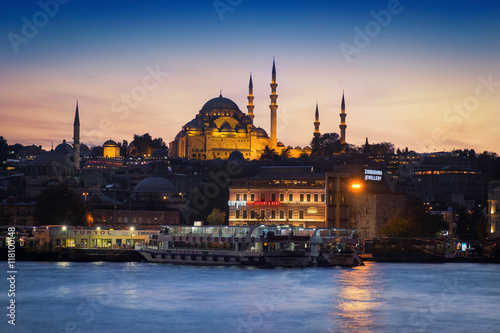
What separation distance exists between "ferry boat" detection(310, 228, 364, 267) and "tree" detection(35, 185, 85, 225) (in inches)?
1273

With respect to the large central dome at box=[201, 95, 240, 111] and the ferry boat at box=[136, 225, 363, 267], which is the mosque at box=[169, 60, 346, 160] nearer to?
the large central dome at box=[201, 95, 240, 111]

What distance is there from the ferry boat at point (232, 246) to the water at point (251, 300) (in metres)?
2.23

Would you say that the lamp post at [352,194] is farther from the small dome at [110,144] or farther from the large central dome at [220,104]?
the small dome at [110,144]

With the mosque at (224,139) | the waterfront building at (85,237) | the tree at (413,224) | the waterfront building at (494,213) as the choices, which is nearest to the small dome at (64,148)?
the mosque at (224,139)

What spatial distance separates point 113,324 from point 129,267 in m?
24.8

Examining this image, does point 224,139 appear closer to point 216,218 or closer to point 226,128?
point 226,128

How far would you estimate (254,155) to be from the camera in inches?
6850

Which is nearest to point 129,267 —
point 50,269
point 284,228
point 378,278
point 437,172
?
point 50,269

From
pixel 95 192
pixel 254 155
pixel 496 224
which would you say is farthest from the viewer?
pixel 254 155

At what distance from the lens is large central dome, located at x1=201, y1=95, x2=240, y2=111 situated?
18062 centimetres

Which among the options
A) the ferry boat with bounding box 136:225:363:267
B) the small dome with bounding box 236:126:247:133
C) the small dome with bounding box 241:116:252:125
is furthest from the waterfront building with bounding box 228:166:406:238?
the small dome with bounding box 241:116:252:125

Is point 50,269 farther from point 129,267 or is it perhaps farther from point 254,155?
point 254,155

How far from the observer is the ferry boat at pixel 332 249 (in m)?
60.1

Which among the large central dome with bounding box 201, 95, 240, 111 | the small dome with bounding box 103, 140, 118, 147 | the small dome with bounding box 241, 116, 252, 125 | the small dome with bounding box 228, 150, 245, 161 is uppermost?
the large central dome with bounding box 201, 95, 240, 111
